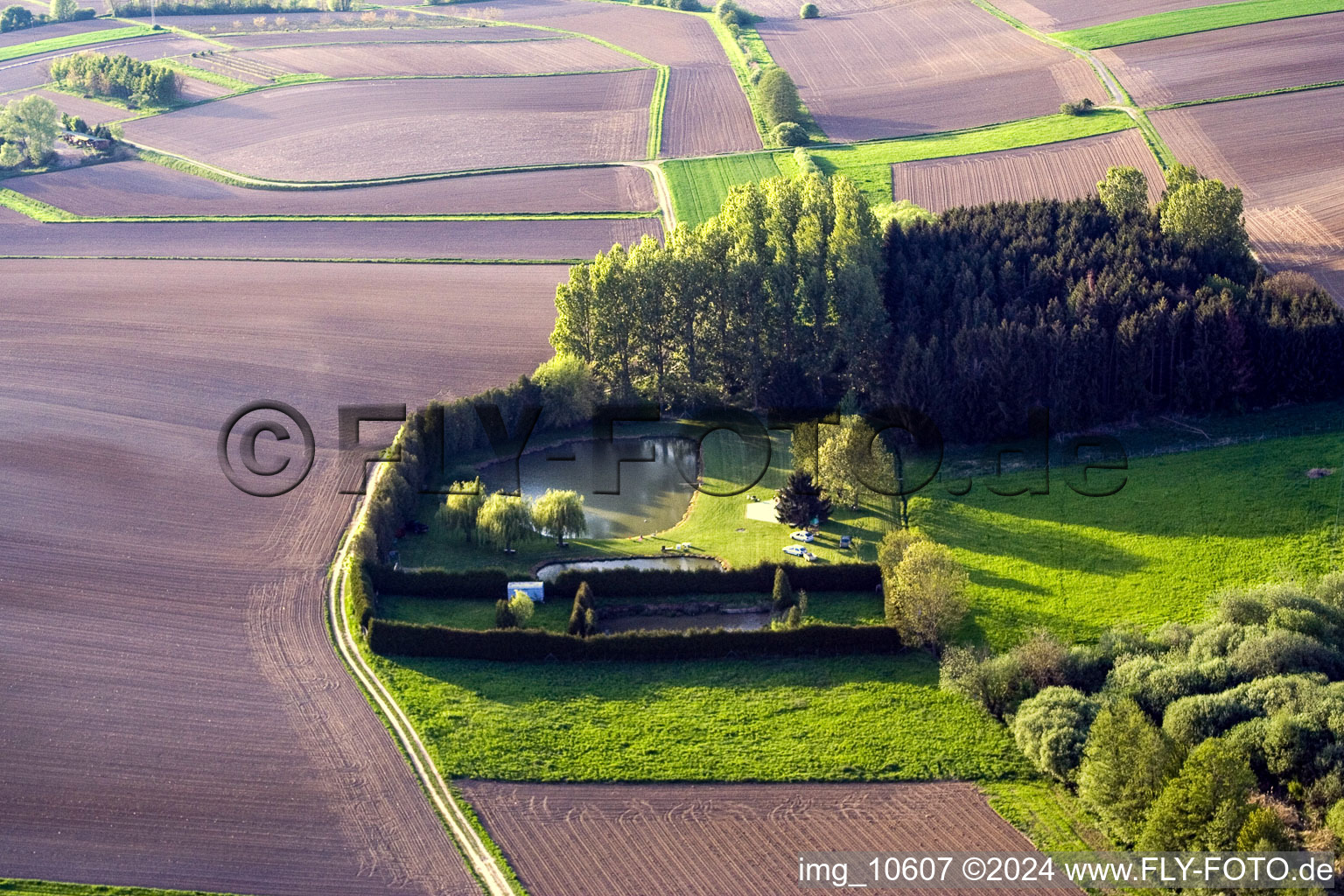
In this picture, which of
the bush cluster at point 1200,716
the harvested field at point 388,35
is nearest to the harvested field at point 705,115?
the harvested field at point 388,35

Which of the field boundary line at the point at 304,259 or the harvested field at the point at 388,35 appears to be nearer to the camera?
the field boundary line at the point at 304,259

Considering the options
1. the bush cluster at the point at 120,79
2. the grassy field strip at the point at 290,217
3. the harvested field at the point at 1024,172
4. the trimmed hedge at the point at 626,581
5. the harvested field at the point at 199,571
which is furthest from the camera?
the bush cluster at the point at 120,79

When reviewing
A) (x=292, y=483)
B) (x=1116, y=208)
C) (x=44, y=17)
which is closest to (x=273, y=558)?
(x=292, y=483)

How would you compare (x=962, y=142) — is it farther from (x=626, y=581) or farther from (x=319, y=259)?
(x=626, y=581)

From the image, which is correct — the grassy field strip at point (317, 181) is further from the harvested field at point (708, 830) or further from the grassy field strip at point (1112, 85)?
the harvested field at point (708, 830)

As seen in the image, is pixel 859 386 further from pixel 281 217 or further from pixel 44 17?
pixel 44 17
